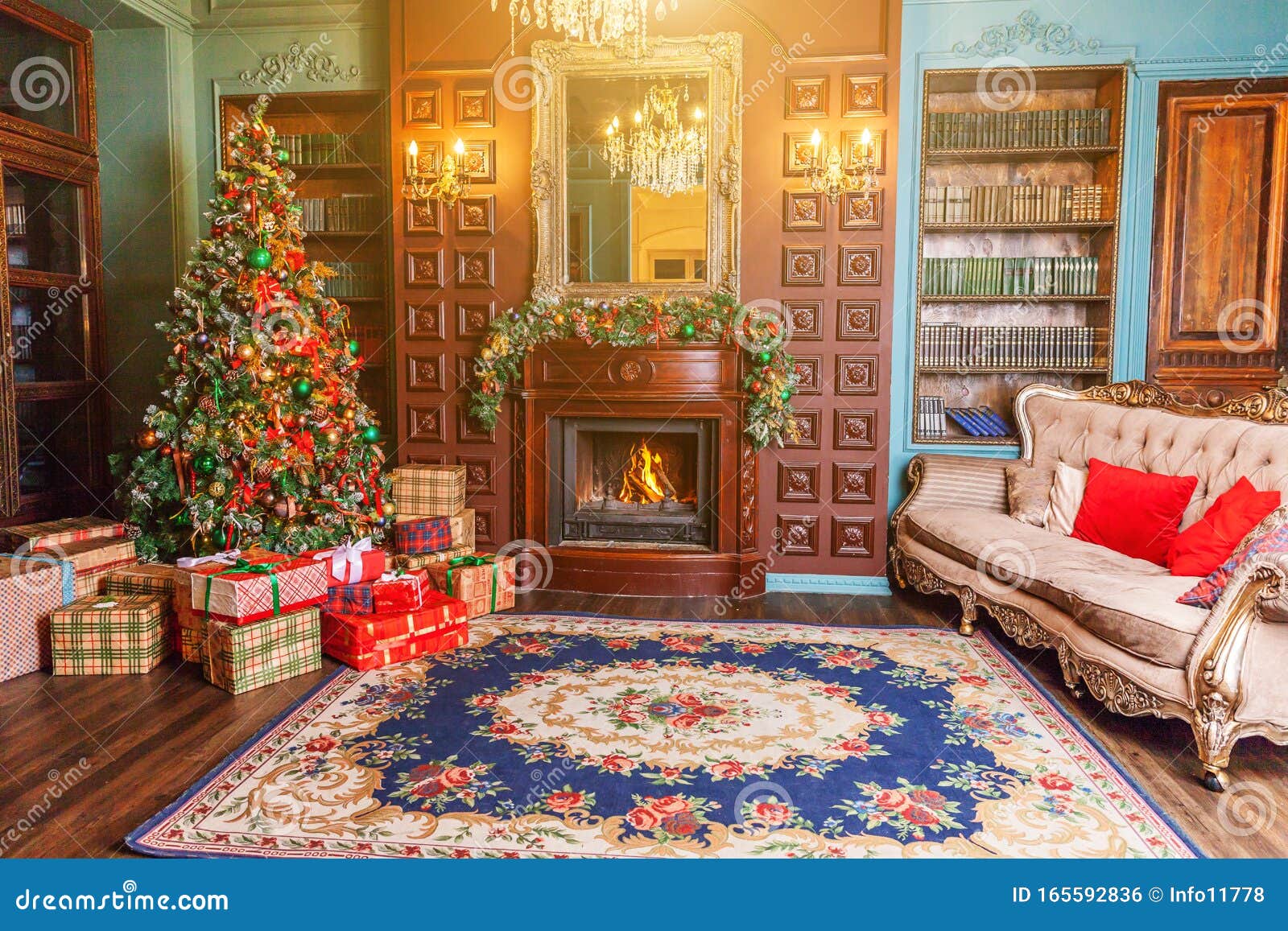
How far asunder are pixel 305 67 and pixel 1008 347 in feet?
15.7

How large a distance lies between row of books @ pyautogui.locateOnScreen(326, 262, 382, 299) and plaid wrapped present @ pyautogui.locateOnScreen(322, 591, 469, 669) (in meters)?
2.70

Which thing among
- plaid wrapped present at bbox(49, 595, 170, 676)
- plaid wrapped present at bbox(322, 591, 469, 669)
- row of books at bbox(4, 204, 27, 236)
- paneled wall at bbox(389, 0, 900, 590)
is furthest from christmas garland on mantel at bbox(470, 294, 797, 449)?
row of books at bbox(4, 204, 27, 236)

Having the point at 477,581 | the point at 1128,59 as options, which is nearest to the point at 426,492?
the point at 477,581

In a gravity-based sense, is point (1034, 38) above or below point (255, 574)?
above

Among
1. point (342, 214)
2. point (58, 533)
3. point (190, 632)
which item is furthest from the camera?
point (342, 214)

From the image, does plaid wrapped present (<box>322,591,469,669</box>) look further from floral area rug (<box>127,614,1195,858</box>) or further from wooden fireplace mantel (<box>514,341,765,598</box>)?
wooden fireplace mantel (<box>514,341,765,598</box>)

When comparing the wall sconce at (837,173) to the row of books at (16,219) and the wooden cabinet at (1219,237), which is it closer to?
the wooden cabinet at (1219,237)

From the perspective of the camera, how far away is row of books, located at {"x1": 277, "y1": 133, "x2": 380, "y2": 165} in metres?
5.66

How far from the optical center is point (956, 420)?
17.3 ft

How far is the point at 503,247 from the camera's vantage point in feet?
16.7

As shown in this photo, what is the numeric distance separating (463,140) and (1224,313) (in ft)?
15.3

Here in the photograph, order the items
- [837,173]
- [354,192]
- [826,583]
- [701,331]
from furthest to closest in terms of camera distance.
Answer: [354,192] < [826,583] < [701,331] < [837,173]

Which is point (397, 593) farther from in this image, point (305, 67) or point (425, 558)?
point (305, 67)

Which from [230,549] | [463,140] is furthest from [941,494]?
[230,549]
